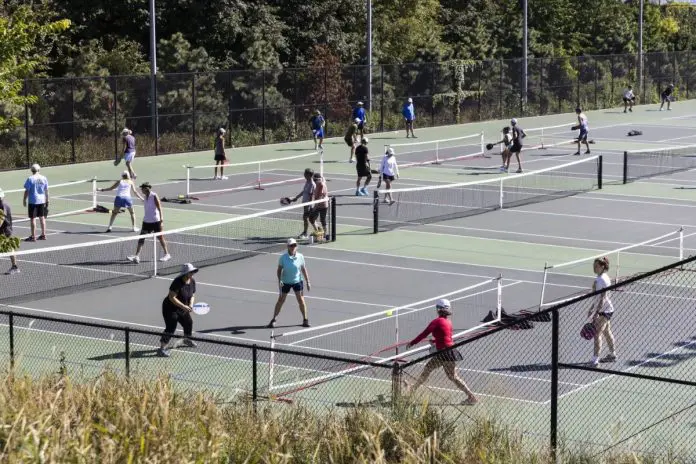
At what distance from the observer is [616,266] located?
2525 centimetres

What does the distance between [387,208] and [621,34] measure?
47660 mm

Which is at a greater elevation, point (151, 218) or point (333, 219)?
point (151, 218)

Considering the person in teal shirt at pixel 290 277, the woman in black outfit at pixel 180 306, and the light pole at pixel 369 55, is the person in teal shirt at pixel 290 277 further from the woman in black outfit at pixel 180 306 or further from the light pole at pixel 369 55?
the light pole at pixel 369 55

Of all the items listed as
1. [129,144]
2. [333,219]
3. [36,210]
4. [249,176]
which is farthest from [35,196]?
[249,176]

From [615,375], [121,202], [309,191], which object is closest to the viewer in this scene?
[615,375]

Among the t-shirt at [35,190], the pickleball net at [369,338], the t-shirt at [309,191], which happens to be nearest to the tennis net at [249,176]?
the t-shirt at [35,190]

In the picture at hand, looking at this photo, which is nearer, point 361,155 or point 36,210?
point 36,210

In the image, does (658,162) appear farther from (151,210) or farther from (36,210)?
(151,210)

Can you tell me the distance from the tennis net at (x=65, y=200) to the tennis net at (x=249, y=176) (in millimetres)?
2566

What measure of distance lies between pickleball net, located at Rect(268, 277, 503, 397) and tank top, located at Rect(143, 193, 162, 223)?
18.3ft

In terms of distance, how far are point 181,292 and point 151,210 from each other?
260 inches

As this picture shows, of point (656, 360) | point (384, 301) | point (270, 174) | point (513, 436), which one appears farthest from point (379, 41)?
point (513, 436)

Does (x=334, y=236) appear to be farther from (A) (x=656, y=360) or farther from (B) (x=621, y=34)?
(B) (x=621, y=34)

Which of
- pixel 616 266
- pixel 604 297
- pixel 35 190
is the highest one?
pixel 35 190
